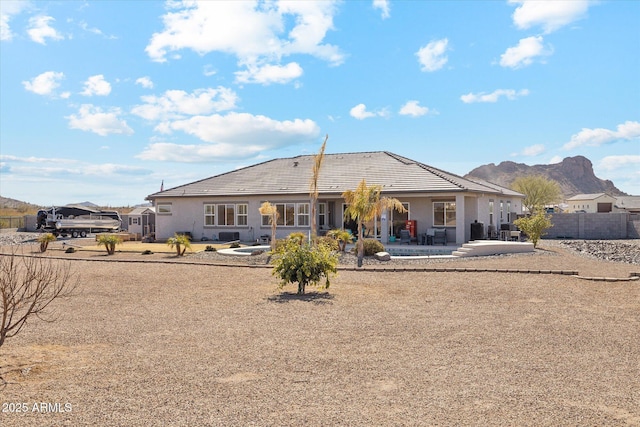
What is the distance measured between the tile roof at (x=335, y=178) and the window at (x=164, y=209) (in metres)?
0.72

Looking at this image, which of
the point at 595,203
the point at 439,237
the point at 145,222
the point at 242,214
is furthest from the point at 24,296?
the point at 595,203

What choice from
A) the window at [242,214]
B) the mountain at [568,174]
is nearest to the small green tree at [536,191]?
the window at [242,214]

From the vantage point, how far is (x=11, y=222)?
53.6m

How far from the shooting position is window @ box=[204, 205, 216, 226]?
31658mm

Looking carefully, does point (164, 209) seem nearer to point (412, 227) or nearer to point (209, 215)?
point (209, 215)

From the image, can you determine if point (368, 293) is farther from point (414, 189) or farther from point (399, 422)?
point (414, 189)

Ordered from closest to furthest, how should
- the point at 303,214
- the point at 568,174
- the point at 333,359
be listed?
the point at 333,359 → the point at 303,214 → the point at 568,174

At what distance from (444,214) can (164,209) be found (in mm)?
17505

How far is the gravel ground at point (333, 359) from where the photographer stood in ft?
16.3

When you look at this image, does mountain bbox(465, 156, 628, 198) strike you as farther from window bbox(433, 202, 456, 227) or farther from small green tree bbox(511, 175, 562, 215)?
window bbox(433, 202, 456, 227)

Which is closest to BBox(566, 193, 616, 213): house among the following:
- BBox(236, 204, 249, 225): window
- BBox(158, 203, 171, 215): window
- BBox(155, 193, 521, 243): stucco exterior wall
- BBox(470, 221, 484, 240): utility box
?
BBox(155, 193, 521, 243): stucco exterior wall

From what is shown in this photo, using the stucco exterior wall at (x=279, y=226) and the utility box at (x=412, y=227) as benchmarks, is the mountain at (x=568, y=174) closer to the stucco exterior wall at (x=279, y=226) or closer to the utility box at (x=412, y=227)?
the stucco exterior wall at (x=279, y=226)

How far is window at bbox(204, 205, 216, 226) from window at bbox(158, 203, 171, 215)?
8.99 ft

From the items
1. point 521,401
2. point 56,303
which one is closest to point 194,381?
point 521,401
